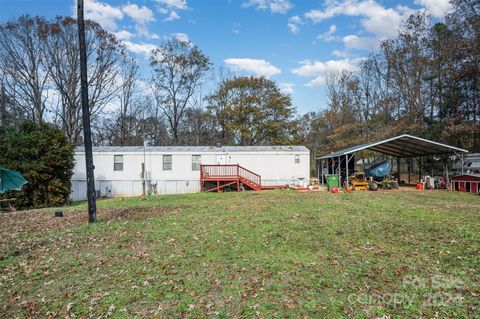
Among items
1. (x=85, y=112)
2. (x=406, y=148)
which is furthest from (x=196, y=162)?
(x=406, y=148)

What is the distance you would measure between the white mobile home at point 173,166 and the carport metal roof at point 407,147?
11.2 ft

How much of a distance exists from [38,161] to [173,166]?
25.5 ft

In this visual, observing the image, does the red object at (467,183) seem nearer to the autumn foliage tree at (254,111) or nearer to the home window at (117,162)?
the autumn foliage tree at (254,111)

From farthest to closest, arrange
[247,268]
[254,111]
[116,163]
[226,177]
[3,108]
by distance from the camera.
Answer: [254,111], [3,108], [116,163], [226,177], [247,268]

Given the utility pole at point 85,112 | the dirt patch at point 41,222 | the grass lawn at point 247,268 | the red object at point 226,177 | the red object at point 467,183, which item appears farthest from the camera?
the red object at point 226,177

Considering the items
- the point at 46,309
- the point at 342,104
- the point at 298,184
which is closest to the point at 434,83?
the point at 342,104

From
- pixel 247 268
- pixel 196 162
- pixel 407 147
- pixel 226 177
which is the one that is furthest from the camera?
pixel 196 162

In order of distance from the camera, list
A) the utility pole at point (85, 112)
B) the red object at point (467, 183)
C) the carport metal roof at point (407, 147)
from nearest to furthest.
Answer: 1. the utility pole at point (85, 112)
2. the red object at point (467, 183)
3. the carport metal roof at point (407, 147)

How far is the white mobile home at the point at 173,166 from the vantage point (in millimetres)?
18672

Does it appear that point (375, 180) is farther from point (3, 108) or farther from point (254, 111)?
point (3, 108)

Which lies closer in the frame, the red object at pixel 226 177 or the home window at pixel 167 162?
the red object at pixel 226 177

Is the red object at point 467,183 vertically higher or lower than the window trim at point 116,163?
lower

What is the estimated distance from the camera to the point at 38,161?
12.9 metres

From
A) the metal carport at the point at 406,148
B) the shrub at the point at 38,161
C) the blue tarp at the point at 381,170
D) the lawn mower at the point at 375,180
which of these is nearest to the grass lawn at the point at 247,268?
the shrub at the point at 38,161
